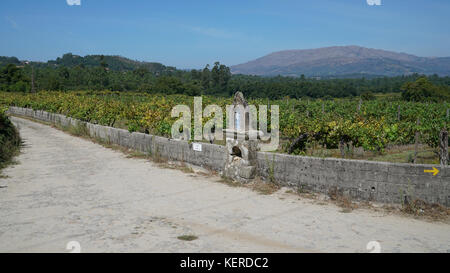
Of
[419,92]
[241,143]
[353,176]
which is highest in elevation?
[419,92]

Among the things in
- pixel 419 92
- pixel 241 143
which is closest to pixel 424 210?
pixel 241 143

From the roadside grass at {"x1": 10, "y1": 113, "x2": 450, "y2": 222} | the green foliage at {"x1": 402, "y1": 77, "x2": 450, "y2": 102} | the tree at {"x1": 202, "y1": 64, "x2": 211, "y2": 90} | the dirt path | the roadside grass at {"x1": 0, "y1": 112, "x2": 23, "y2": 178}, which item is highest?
the tree at {"x1": 202, "y1": 64, "x2": 211, "y2": 90}

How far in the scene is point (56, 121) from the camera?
27.4 meters

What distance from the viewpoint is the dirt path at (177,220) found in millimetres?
5656

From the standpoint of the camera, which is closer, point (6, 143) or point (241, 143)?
point (241, 143)

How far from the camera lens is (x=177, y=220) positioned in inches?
273

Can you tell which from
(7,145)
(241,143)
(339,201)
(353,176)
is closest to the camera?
(353,176)

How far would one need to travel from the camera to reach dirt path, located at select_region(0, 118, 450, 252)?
223 inches

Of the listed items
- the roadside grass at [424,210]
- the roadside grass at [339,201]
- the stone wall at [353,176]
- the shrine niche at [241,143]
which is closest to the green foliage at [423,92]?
the roadside grass at [339,201]

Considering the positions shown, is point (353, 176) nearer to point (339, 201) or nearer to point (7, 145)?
point (339, 201)

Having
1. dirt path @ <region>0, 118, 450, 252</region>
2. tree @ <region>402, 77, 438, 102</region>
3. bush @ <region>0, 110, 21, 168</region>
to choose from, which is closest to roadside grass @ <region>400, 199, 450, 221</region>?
dirt path @ <region>0, 118, 450, 252</region>

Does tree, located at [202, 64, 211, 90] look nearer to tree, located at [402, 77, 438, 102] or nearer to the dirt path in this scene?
tree, located at [402, 77, 438, 102]
